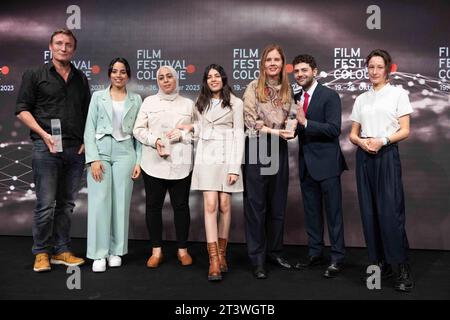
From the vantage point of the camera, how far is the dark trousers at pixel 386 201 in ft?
9.75

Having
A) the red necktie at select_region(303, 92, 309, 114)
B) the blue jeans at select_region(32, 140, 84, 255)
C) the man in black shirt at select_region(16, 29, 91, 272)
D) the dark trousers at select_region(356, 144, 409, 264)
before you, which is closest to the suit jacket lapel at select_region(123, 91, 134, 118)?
the man in black shirt at select_region(16, 29, 91, 272)

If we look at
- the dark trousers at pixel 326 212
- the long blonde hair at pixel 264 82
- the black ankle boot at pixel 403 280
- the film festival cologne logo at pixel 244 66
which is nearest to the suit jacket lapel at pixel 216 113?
the long blonde hair at pixel 264 82

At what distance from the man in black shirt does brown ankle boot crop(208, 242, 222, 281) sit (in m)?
1.11

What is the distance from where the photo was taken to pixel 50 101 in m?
3.39

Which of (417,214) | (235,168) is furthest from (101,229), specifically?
(417,214)

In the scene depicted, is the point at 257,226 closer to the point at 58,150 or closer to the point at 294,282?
the point at 294,282

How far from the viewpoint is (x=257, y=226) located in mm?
3250

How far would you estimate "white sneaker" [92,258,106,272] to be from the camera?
10.9 ft

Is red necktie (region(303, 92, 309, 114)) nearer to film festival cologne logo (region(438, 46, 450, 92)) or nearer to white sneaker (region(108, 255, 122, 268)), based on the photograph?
film festival cologne logo (region(438, 46, 450, 92))

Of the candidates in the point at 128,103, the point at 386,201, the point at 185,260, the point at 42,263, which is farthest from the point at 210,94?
the point at 42,263

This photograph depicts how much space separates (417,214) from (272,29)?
2284 millimetres

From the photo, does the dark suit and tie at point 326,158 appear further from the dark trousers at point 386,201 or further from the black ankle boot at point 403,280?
the black ankle boot at point 403,280

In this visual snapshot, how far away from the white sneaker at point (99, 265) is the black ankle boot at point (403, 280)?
2.11 m

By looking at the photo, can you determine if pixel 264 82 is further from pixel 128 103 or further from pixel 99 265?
pixel 99 265
